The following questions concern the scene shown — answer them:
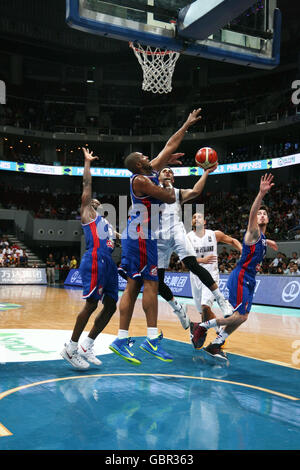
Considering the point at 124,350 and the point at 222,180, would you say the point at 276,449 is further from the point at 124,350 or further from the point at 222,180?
the point at 222,180

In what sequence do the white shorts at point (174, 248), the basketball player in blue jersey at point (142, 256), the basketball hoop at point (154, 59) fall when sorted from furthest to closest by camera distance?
the basketball hoop at point (154, 59) < the white shorts at point (174, 248) < the basketball player in blue jersey at point (142, 256)

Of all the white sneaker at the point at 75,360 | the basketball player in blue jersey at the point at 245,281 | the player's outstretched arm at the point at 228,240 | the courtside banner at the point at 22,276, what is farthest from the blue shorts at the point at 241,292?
the courtside banner at the point at 22,276

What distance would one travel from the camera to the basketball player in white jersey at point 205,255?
671 centimetres

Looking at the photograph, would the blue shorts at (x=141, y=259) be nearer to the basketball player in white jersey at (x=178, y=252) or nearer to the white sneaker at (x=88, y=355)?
the basketball player in white jersey at (x=178, y=252)

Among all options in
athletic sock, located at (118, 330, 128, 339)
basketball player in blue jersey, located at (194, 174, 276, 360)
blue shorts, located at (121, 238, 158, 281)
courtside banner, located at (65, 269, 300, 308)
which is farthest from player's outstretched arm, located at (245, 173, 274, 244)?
courtside banner, located at (65, 269, 300, 308)

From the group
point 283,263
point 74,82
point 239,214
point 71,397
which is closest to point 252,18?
point 71,397

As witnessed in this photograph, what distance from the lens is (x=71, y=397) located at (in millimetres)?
4051

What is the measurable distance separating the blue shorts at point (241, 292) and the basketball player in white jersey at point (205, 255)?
105cm

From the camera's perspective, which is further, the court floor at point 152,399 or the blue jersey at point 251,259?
the blue jersey at point 251,259

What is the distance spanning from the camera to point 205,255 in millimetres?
7176

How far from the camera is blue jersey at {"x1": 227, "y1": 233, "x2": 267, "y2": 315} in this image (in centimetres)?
555

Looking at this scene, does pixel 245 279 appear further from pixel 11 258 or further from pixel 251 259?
pixel 11 258

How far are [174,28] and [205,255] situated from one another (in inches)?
133

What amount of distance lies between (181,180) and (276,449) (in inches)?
1211
